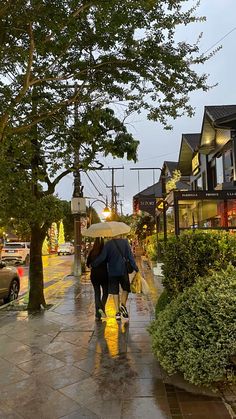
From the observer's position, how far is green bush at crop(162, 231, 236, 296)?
5.85 metres

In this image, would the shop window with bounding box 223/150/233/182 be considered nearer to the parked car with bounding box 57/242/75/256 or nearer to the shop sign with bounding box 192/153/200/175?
the shop sign with bounding box 192/153/200/175

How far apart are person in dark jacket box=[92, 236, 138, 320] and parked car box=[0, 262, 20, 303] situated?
4.65m

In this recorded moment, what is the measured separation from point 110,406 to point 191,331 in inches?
45.3

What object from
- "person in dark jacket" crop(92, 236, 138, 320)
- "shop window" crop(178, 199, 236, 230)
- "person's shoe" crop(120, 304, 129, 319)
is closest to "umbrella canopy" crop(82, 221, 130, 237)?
"person in dark jacket" crop(92, 236, 138, 320)

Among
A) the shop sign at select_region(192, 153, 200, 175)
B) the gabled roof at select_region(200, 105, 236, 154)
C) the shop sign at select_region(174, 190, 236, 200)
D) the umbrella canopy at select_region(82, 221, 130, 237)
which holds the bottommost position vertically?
the umbrella canopy at select_region(82, 221, 130, 237)

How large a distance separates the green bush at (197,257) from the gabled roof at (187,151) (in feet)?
64.1

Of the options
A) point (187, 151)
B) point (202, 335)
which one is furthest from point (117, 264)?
point (187, 151)

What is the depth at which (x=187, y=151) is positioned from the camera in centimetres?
2638

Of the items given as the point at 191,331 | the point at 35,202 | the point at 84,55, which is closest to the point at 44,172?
the point at 35,202

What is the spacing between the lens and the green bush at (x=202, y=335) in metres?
4.45

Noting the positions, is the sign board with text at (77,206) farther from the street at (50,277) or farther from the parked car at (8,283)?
the parked car at (8,283)

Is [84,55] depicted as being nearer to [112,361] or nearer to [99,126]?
[99,126]

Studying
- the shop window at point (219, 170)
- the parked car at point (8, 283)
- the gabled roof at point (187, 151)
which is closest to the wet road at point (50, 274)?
the parked car at point (8, 283)

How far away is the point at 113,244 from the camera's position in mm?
8516
